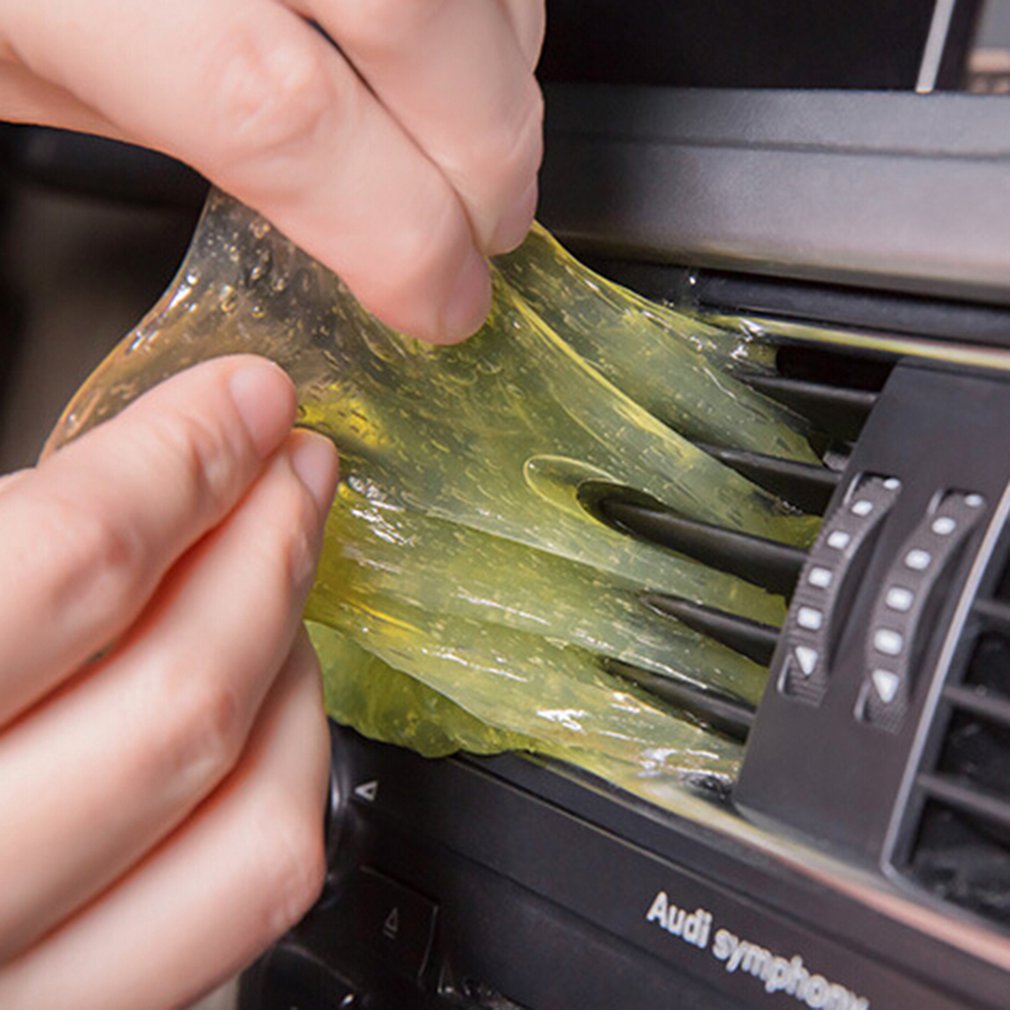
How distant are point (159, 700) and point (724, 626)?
0.75ft

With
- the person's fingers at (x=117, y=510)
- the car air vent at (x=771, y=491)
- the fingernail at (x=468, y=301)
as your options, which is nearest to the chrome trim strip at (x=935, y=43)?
the car air vent at (x=771, y=491)

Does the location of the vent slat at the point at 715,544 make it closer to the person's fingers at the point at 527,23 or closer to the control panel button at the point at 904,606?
the control panel button at the point at 904,606

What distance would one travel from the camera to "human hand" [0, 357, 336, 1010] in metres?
0.41

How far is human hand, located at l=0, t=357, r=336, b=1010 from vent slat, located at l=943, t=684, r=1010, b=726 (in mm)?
230

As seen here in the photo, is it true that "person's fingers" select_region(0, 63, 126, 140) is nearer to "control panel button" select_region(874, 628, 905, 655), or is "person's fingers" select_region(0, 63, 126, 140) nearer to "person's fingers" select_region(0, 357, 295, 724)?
"person's fingers" select_region(0, 357, 295, 724)

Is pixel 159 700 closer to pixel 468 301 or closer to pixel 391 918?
pixel 468 301

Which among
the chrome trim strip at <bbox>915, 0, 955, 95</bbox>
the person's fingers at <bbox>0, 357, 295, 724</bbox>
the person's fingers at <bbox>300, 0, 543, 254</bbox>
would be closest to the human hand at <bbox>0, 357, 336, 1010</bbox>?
the person's fingers at <bbox>0, 357, 295, 724</bbox>

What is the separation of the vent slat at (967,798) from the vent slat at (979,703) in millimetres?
24

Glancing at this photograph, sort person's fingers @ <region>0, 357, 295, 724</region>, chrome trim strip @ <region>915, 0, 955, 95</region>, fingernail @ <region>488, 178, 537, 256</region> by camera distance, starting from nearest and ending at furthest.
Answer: person's fingers @ <region>0, 357, 295, 724</region> < fingernail @ <region>488, 178, 537, 256</region> < chrome trim strip @ <region>915, 0, 955, 95</region>

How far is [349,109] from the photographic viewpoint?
46 cm

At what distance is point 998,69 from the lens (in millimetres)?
646

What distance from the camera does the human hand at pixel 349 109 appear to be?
0.45 m

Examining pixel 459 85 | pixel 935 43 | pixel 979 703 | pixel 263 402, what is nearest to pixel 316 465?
pixel 263 402

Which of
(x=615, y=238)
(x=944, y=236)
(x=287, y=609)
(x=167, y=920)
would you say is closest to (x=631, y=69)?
(x=615, y=238)
